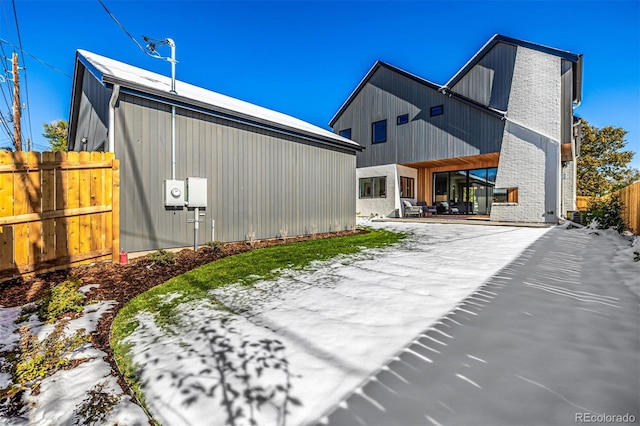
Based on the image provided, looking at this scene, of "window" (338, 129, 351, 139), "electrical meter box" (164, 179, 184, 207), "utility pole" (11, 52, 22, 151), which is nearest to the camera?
"electrical meter box" (164, 179, 184, 207)

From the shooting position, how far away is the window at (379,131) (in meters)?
16.7

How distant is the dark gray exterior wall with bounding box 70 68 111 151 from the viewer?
21.1 feet

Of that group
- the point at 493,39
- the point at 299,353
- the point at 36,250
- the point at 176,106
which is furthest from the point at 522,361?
the point at 493,39

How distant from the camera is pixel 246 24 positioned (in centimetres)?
1217

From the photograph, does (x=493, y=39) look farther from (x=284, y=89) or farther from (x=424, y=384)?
(x=424, y=384)

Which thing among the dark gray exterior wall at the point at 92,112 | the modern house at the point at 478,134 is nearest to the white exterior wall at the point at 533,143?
the modern house at the point at 478,134

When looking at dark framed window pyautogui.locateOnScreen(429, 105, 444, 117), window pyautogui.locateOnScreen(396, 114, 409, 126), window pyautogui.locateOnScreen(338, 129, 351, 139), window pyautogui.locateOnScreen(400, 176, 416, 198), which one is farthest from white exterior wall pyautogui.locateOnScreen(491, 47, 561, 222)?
window pyautogui.locateOnScreen(338, 129, 351, 139)

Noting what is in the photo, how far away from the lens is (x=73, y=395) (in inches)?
74.4

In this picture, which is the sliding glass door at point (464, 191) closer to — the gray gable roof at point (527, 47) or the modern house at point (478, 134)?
the modern house at point (478, 134)

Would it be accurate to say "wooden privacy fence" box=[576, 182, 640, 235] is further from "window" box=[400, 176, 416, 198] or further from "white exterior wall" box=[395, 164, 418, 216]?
"window" box=[400, 176, 416, 198]

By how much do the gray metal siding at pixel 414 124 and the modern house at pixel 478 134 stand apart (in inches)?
1.9

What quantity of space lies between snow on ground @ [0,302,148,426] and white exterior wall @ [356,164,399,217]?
14.9 m

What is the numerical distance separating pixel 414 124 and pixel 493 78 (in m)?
4.63

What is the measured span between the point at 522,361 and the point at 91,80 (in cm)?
1079
